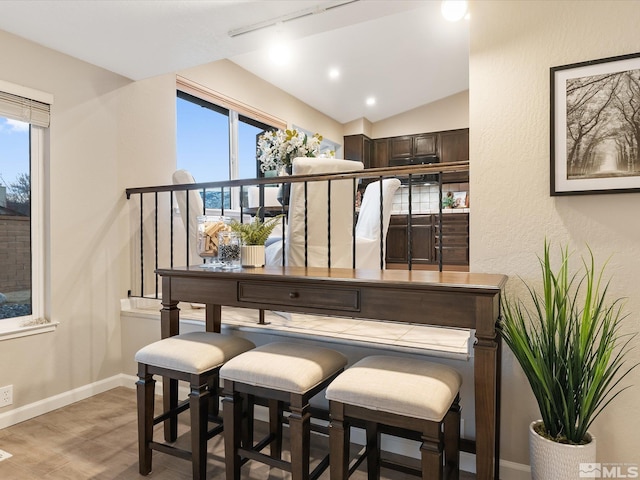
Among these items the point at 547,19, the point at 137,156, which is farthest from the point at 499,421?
the point at 137,156

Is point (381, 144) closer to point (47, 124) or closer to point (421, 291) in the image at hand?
point (47, 124)

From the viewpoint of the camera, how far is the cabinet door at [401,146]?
273 inches

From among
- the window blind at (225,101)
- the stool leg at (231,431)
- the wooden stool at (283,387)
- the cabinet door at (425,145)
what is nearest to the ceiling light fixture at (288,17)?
the window blind at (225,101)

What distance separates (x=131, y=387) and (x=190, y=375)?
157cm

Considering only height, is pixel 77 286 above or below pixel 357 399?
above

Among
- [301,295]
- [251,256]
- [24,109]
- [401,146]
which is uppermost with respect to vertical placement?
[401,146]

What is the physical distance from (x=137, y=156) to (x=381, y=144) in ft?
15.9

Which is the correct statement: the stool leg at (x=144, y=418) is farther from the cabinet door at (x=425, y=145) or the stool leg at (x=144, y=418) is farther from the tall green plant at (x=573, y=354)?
the cabinet door at (x=425, y=145)

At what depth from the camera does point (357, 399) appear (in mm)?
1389

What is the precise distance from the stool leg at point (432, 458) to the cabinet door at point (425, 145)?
19.7ft

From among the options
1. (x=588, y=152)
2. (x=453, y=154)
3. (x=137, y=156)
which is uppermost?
(x=453, y=154)

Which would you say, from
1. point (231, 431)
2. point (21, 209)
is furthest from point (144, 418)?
point (21, 209)

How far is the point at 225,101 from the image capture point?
4.38 metres

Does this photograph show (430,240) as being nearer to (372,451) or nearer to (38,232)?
(372,451)
